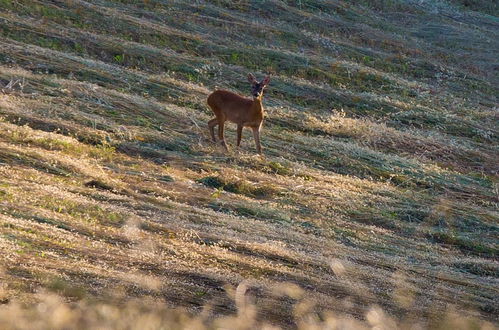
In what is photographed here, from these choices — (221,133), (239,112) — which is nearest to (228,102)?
(239,112)

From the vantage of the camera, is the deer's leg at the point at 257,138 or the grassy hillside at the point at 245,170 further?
the deer's leg at the point at 257,138

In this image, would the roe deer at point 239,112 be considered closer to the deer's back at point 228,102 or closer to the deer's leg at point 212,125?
the deer's back at point 228,102

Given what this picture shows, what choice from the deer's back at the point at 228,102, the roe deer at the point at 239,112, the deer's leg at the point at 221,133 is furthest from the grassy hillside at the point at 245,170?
the deer's back at the point at 228,102

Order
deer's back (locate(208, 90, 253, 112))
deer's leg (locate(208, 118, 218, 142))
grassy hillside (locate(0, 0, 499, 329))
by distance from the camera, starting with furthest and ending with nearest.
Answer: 1. deer's leg (locate(208, 118, 218, 142))
2. deer's back (locate(208, 90, 253, 112))
3. grassy hillside (locate(0, 0, 499, 329))

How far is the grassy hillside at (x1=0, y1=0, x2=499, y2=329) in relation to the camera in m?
9.62

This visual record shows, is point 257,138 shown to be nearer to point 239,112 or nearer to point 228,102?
point 239,112

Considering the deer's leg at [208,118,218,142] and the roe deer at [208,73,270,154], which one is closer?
the roe deer at [208,73,270,154]

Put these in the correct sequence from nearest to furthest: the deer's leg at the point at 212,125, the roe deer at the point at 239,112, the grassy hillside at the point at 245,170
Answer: the grassy hillside at the point at 245,170
the roe deer at the point at 239,112
the deer's leg at the point at 212,125

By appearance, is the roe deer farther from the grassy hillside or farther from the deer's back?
the grassy hillside

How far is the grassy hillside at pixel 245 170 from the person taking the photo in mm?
9625

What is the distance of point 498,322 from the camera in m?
11.3

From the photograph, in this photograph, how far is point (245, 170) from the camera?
18.8m

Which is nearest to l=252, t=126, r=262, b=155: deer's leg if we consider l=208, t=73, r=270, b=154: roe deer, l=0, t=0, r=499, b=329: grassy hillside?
l=208, t=73, r=270, b=154: roe deer

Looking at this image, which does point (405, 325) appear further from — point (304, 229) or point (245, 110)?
Result: point (245, 110)
